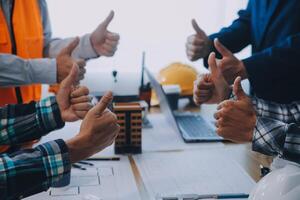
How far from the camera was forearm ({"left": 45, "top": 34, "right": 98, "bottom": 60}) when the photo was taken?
177cm

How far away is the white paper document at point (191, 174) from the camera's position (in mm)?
1114

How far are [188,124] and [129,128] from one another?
1.28 ft

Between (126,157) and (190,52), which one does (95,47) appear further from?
(126,157)

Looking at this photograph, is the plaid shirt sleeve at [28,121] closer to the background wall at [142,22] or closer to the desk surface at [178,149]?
the desk surface at [178,149]

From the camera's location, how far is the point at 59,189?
3.59 ft

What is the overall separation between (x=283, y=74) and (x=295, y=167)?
0.68 meters

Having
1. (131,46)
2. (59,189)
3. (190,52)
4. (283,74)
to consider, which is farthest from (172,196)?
(131,46)

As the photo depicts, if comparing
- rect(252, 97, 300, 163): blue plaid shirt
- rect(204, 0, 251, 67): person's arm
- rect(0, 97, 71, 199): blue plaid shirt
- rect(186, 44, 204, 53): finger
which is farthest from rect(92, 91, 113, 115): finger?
rect(204, 0, 251, 67): person's arm

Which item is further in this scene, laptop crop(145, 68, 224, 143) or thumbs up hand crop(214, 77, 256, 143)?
laptop crop(145, 68, 224, 143)

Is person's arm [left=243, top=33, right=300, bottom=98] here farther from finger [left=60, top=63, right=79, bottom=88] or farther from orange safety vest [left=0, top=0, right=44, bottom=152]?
orange safety vest [left=0, top=0, right=44, bottom=152]

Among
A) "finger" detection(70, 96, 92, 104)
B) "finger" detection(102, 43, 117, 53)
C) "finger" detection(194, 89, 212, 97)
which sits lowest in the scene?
"finger" detection(194, 89, 212, 97)

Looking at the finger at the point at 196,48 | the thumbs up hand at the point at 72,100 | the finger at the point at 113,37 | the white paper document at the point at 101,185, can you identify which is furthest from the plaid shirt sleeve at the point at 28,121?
the finger at the point at 196,48

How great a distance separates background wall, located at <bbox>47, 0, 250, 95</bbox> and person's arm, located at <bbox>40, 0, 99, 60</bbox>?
1.24ft

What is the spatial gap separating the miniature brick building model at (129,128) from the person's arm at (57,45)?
46 cm
